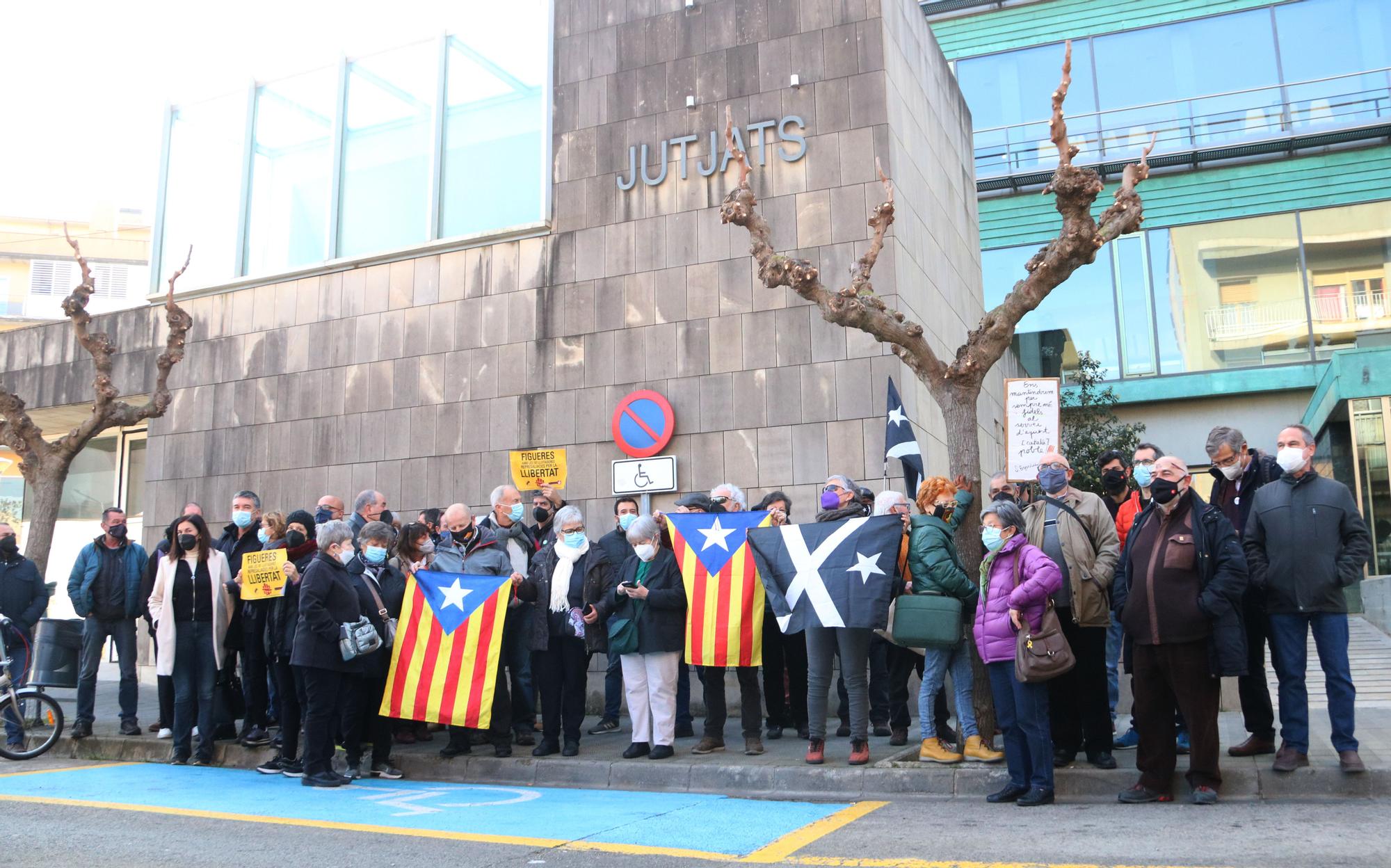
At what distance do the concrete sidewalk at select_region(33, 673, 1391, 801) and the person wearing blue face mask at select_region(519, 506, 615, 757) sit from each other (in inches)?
11.1

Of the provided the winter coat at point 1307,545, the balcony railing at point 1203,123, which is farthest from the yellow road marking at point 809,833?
the balcony railing at point 1203,123

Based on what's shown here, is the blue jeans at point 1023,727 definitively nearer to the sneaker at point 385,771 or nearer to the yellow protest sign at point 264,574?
the sneaker at point 385,771

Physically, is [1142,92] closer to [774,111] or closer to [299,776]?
[774,111]

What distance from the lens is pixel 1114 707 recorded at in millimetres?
8336

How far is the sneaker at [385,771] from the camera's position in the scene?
8.65 metres

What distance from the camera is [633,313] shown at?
12430 mm

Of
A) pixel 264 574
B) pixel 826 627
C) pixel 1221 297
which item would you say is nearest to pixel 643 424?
pixel 264 574

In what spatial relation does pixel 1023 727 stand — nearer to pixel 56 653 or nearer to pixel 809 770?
pixel 809 770

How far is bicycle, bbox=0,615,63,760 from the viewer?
936cm

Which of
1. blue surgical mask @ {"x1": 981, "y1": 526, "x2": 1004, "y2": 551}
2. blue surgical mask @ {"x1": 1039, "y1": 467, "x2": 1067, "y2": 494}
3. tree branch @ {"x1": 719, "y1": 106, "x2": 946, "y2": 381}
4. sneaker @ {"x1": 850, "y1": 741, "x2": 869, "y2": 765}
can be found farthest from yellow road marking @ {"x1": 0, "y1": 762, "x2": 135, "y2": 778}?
blue surgical mask @ {"x1": 1039, "y1": 467, "x2": 1067, "y2": 494}

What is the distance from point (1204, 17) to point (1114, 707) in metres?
20.1

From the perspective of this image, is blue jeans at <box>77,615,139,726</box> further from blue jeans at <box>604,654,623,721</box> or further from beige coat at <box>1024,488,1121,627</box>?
beige coat at <box>1024,488,1121,627</box>

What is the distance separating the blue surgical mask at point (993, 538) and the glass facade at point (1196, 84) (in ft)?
59.7

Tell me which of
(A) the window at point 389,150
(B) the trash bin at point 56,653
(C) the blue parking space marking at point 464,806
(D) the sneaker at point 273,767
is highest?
(A) the window at point 389,150
